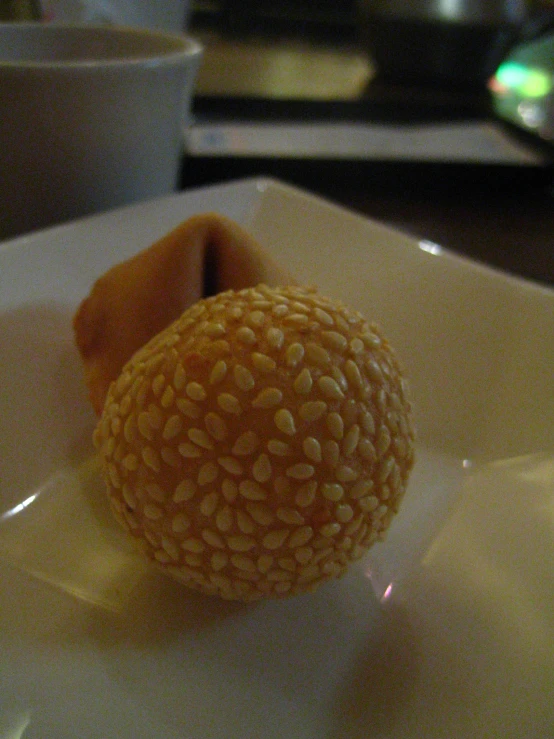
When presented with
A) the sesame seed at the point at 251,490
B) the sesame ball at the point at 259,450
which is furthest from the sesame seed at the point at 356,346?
the sesame seed at the point at 251,490

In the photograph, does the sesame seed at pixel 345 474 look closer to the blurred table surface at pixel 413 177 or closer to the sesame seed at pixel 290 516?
the sesame seed at pixel 290 516

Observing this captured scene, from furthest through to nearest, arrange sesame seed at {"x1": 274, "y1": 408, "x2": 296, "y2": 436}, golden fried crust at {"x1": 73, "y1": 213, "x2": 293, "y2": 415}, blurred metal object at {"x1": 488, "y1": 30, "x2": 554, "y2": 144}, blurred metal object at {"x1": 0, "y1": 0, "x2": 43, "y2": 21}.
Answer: blurred metal object at {"x1": 488, "y1": 30, "x2": 554, "y2": 144} → blurred metal object at {"x1": 0, "y1": 0, "x2": 43, "y2": 21} → golden fried crust at {"x1": 73, "y1": 213, "x2": 293, "y2": 415} → sesame seed at {"x1": 274, "y1": 408, "x2": 296, "y2": 436}

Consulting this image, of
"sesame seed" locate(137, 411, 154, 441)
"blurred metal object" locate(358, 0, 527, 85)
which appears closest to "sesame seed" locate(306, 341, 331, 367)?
"sesame seed" locate(137, 411, 154, 441)

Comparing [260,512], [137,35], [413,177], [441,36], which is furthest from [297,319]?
[441,36]

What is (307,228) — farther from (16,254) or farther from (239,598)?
(239,598)

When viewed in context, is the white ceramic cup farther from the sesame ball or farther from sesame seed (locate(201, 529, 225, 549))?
sesame seed (locate(201, 529, 225, 549))

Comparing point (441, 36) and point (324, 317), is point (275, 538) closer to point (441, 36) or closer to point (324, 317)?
point (324, 317)
